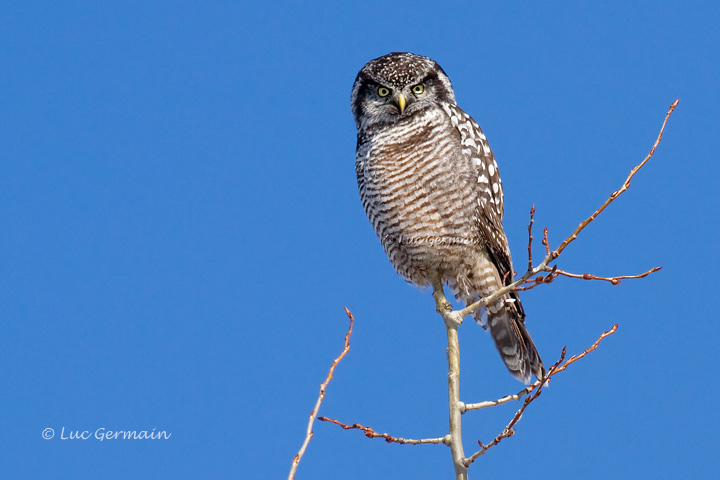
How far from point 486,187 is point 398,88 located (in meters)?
0.92

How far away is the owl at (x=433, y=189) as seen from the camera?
547 cm

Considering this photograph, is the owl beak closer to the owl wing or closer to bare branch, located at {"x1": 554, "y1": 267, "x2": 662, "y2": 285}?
the owl wing

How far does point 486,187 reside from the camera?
5.60 meters

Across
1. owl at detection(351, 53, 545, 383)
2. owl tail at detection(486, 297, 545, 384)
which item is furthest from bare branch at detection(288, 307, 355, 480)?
owl tail at detection(486, 297, 545, 384)

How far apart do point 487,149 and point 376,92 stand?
888 mm

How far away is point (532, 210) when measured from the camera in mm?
3549

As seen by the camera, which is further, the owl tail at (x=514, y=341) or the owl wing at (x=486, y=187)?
the owl tail at (x=514, y=341)

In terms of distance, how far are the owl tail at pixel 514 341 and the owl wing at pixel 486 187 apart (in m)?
0.11

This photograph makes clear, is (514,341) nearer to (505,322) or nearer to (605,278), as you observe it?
(505,322)

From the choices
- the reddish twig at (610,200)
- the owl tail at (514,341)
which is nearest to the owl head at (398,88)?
the owl tail at (514,341)

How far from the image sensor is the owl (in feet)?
17.9

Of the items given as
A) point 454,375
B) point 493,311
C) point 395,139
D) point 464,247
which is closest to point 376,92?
point 395,139

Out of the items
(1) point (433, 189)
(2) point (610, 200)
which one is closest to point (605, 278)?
(2) point (610, 200)

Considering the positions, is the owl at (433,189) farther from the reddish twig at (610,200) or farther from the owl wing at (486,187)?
the reddish twig at (610,200)
